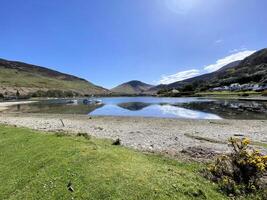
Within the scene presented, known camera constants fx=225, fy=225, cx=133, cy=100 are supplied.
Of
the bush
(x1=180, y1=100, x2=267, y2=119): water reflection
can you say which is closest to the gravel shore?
the bush

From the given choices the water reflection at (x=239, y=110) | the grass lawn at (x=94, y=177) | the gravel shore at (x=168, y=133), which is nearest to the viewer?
the grass lawn at (x=94, y=177)

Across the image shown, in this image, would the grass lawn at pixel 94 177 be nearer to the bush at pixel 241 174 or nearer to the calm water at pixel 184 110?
the bush at pixel 241 174

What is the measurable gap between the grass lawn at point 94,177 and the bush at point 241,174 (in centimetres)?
66

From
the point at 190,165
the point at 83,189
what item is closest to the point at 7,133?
the point at 83,189

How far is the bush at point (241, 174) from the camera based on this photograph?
31.0ft

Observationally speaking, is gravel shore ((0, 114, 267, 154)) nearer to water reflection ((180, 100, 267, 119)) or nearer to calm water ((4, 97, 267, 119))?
water reflection ((180, 100, 267, 119))

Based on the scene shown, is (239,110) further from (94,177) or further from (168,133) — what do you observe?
(94,177)

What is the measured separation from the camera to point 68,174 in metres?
10.9

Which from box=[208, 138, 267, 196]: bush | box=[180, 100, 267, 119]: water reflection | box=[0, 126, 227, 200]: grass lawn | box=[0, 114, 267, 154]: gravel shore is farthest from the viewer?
box=[180, 100, 267, 119]: water reflection

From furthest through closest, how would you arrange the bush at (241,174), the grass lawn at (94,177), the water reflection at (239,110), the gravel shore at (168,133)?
1. the water reflection at (239,110)
2. the gravel shore at (168,133)
3. the bush at (241,174)
4. the grass lawn at (94,177)

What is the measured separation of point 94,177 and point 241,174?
21.6 feet

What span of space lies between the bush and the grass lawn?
0.66 m

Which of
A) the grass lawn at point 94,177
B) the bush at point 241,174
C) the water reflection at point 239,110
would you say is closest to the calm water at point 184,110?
the water reflection at point 239,110

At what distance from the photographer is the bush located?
9461 millimetres
